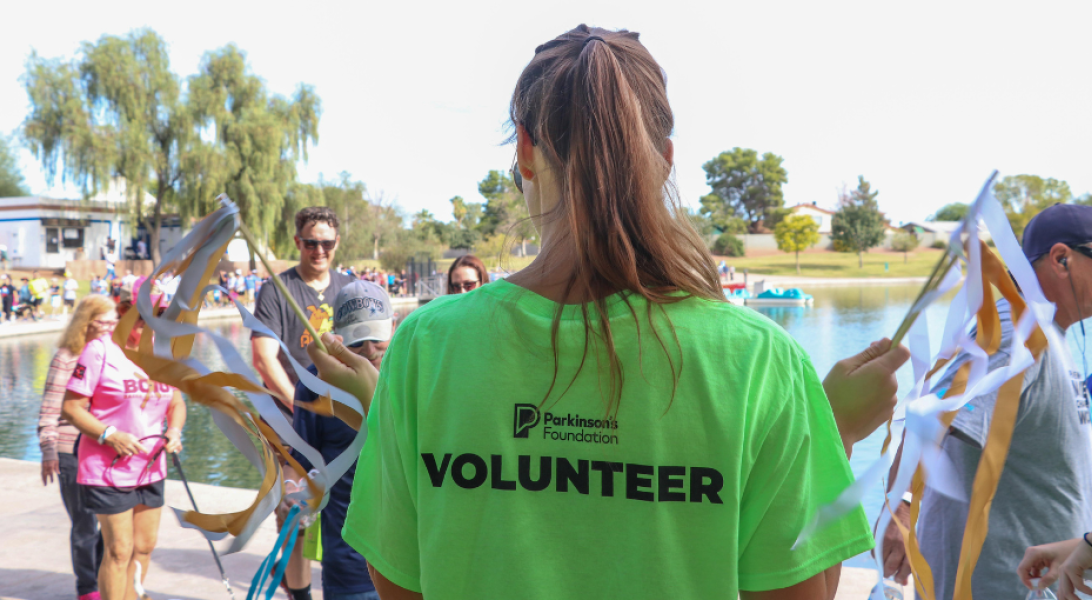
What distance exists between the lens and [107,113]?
33781 millimetres

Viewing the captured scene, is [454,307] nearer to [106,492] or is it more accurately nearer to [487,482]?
[487,482]

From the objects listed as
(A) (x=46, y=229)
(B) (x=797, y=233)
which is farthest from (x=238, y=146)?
(B) (x=797, y=233)

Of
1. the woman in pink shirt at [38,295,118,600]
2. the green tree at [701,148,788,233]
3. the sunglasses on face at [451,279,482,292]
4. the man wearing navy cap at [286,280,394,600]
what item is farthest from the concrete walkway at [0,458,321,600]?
the green tree at [701,148,788,233]

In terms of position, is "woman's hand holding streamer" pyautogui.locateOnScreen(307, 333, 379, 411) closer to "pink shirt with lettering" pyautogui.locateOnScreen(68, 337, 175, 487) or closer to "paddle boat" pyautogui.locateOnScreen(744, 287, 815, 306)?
"pink shirt with lettering" pyautogui.locateOnScreen(68, 337, 175, 487)

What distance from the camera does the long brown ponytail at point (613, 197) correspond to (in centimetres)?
107

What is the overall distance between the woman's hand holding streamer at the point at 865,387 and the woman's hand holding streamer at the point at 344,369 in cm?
80

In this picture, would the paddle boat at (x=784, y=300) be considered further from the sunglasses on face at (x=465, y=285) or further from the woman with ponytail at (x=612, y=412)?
the woman with ponytail at (x=612, y=412)

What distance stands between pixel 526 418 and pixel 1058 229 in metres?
1.97

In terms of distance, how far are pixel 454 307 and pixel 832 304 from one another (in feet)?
115

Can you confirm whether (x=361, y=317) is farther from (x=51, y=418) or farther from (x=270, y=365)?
(x=51, y=418)

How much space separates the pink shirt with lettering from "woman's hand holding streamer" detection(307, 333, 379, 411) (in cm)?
296

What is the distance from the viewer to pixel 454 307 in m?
1.16

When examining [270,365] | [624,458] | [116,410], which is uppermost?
[624,458]

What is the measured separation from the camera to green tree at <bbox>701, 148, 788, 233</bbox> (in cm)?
9275
